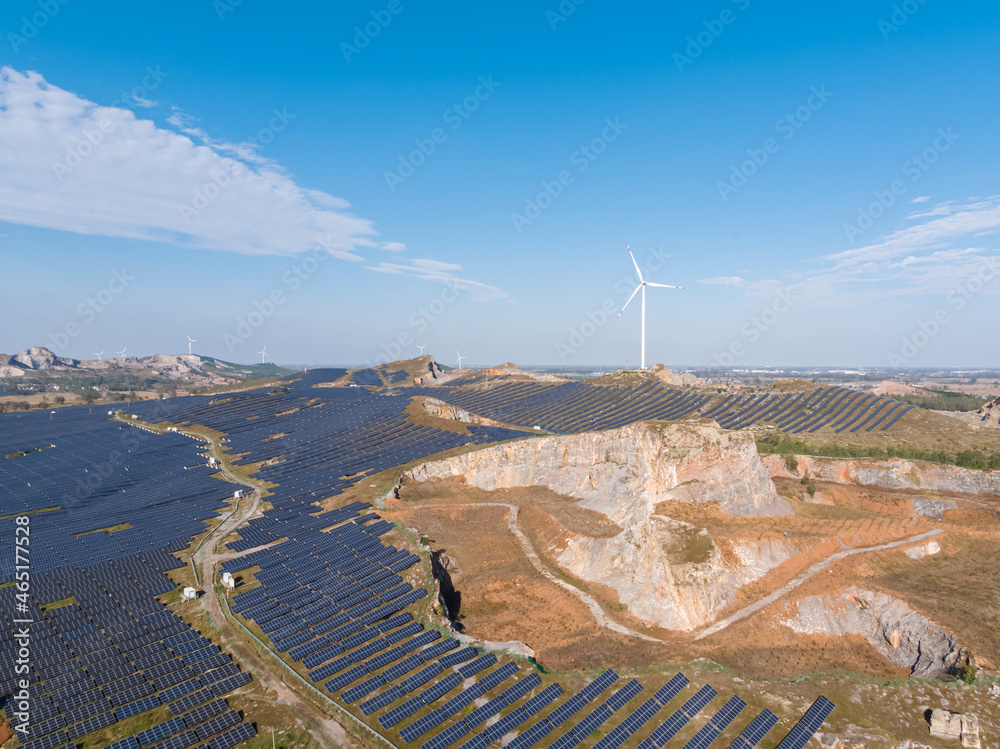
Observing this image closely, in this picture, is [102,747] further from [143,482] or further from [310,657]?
[143,482]

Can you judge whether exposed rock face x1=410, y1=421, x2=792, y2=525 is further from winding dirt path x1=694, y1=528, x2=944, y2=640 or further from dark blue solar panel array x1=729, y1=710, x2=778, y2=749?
dark blue solar panel array x1=729, y1=710, x2=778, y2=749

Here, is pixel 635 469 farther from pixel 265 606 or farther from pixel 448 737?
pixel 265 606

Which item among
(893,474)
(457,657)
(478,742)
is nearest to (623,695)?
(478,742)

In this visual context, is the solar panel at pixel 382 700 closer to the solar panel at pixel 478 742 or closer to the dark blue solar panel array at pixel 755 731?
the solar panel at pixel 478 742

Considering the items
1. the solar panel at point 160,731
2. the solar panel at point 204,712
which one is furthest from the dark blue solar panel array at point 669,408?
the solar panel at point 160,731

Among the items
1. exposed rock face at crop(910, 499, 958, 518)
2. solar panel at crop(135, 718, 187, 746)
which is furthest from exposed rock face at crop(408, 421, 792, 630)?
solar panel at crop(135, 718, 187, 746)

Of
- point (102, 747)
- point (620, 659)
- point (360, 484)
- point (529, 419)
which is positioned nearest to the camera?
point (102, 747)

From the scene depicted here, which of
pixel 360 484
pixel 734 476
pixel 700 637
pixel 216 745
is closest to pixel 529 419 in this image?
pixel 360 484
